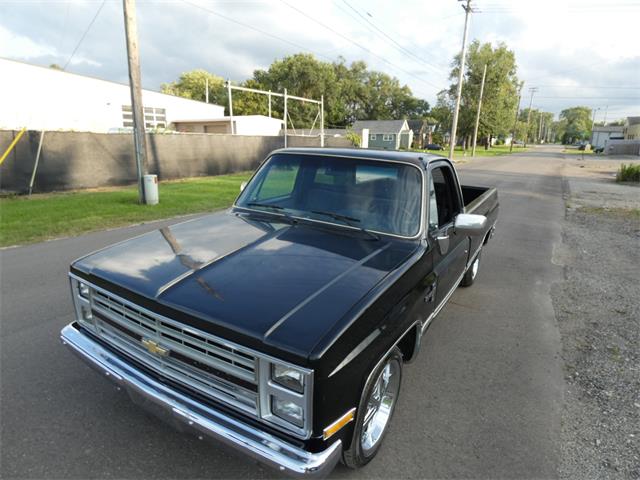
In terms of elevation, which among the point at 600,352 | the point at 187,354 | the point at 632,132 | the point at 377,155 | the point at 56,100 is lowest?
the point at 600,352

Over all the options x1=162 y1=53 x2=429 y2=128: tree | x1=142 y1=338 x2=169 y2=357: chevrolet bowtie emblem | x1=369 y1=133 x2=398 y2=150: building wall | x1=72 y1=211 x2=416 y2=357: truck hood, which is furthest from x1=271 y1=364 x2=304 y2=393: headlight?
x1=369 y1=133 x2=398 y2=150: building wall

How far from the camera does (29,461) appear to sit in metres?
2.31

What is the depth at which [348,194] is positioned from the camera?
3.26 meters

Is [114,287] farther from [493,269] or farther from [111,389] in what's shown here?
[493,269]

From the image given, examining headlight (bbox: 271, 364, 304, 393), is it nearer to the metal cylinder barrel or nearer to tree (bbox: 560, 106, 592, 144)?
the metal cylinder barrel

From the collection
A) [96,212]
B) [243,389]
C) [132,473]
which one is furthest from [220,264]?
[96,212]

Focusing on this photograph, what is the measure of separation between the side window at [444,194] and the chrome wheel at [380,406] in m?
1.38

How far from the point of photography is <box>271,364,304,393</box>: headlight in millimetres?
1769

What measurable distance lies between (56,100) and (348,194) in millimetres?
22949

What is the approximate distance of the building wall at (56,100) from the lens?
18.4 meters

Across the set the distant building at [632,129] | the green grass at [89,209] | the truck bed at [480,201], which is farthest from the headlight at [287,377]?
the distant building at [632,129]

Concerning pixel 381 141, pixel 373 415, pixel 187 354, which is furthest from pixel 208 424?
pixel 381 141

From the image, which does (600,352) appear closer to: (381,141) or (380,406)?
(380,406)

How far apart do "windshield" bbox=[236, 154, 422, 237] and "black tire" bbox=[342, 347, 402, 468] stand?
0.97 metres
